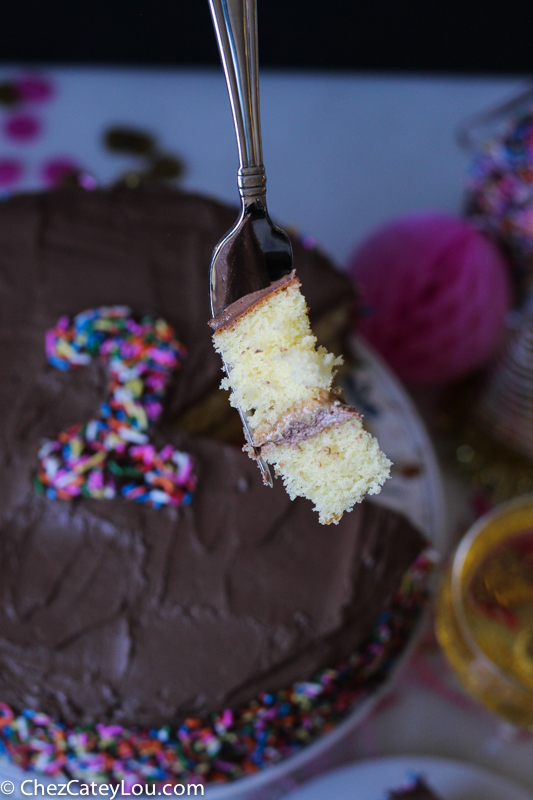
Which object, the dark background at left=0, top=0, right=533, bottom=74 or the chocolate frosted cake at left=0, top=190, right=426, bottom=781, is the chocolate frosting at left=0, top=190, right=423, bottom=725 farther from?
the dark background at left=0, top=0, right=533, bottom=74

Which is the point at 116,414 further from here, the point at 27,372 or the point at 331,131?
the point at 331,131

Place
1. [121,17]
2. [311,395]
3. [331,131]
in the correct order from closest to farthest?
[311,395]
[121,17]
[331,131]

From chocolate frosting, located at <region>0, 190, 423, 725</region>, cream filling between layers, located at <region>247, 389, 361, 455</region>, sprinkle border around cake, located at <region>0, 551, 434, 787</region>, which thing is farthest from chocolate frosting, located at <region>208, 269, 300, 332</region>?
sprinkle border around cake, located at <region>0, 551, 434, 787</region>

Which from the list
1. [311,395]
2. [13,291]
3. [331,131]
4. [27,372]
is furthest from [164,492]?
[331,131]

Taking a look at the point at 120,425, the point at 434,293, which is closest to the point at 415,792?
the point at 120,425

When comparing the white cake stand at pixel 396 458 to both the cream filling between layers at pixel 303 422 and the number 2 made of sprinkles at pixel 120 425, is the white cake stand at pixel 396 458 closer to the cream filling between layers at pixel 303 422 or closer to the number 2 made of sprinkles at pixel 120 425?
the number 2 made of sprinkles at pixel 120 425

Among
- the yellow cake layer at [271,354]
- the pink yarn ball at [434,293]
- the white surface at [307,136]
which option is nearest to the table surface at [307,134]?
the white surface at [307,136]

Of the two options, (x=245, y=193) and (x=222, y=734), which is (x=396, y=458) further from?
(x=245, y=193)
